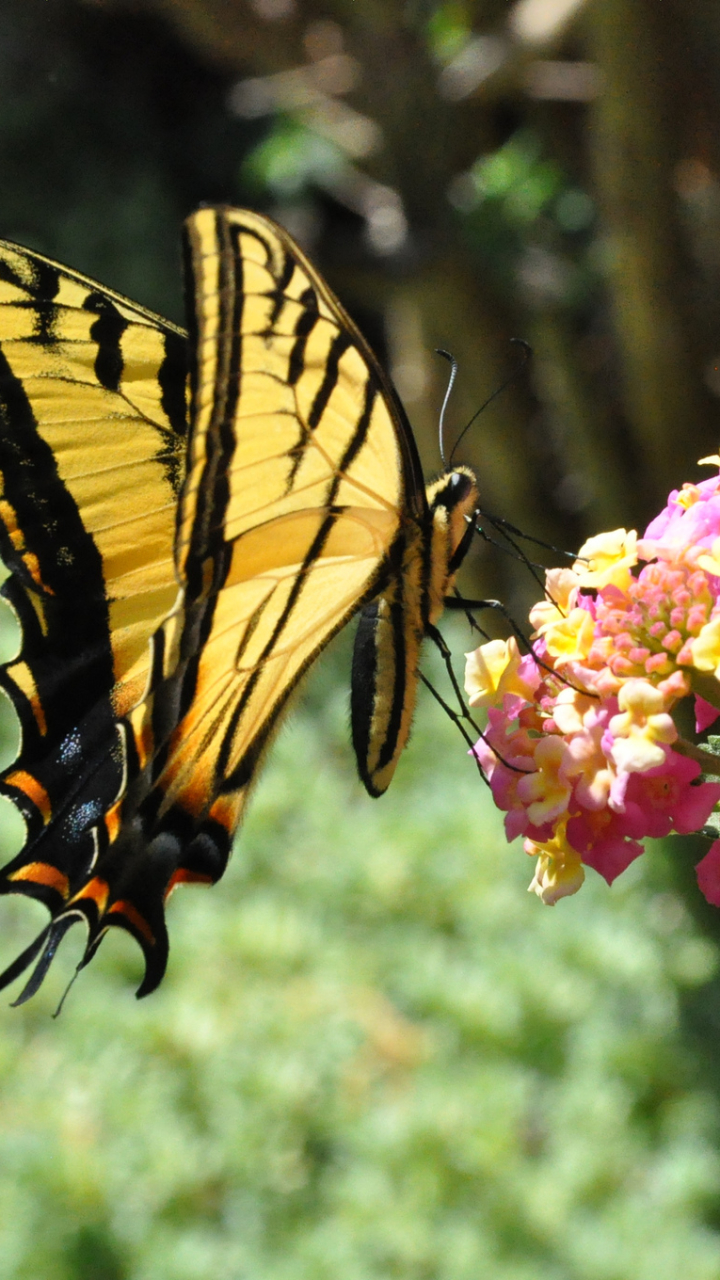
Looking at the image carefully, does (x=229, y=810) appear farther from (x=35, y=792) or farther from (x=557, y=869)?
(x=557, y=869)

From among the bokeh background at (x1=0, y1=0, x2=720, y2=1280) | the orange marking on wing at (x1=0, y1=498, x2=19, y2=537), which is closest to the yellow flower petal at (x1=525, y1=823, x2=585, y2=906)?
the orange marking on wing at (x1=0, y1=498, x2=19, y2=537)

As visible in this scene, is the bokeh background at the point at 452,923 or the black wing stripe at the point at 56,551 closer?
the black wing stripe at the point at 56,551

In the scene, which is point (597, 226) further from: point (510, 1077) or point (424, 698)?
point (510, 1077)

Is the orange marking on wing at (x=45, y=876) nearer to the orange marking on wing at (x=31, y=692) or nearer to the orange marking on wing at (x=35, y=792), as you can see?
the orange marking on wing at (x=35, y=792)

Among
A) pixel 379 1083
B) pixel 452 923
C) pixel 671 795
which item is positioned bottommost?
pixel 379 1083

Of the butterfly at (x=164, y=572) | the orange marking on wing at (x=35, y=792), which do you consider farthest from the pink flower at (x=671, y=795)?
the orange marking on wing at (x=35, y=792)

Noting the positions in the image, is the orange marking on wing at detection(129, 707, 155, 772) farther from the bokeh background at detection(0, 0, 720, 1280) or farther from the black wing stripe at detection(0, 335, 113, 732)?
the bokeh background at detection(0, 0, 720, 1280)

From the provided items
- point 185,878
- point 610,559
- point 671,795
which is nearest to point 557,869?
point 671,795
